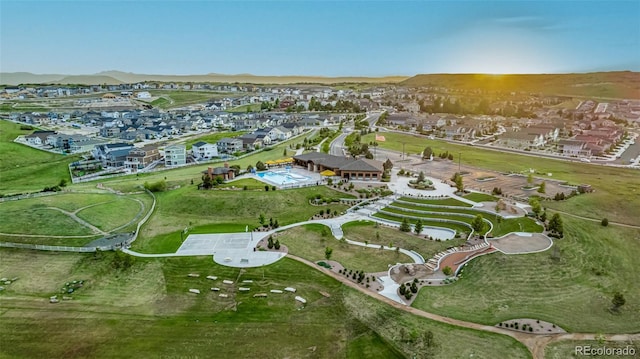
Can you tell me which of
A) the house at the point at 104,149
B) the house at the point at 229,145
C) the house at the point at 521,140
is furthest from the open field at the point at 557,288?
the house at the point at 104,149

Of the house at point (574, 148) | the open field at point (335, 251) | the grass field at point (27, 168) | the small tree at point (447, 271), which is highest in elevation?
the house at point (574, 148)

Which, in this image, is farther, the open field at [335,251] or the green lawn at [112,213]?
the green lawn at [112,213]

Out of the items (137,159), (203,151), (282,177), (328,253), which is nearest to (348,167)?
(282,177)

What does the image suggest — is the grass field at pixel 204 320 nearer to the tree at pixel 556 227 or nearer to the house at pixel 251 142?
the tree at pixel 556 227

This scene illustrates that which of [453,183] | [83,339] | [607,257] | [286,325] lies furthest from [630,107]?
[83,339]

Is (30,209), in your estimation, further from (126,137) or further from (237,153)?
(126,137)

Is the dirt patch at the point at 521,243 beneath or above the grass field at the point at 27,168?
above
